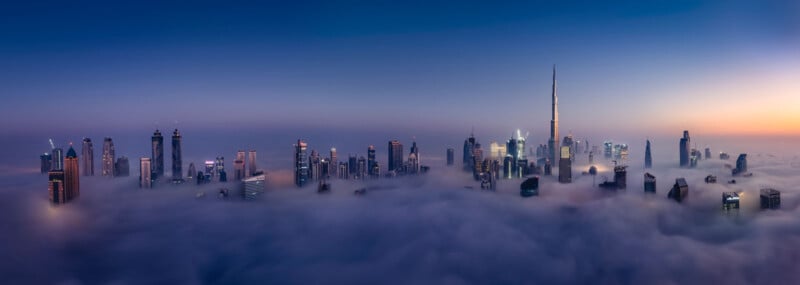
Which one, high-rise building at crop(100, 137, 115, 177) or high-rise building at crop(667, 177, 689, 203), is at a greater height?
high-rise building at crop(100, 137, 115, 177)

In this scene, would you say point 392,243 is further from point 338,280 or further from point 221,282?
point 221,282

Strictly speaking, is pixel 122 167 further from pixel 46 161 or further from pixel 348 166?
pixel 348 166

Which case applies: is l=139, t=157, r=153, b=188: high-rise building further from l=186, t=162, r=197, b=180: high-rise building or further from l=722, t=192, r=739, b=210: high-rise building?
l=722, t=192, r=739, b=210: high-rise building

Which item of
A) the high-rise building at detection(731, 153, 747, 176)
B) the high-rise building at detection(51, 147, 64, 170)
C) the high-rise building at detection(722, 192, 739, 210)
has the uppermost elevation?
the high-rise building at detection(51, 147, 64, 170)

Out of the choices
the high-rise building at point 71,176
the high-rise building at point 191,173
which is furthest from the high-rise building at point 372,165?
the high-rise building at point 71,176

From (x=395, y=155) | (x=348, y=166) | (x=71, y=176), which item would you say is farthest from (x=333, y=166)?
(x=71, y=176)

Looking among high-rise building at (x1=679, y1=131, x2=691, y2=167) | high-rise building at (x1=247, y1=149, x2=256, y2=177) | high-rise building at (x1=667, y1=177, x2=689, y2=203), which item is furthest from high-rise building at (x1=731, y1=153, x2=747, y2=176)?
high-rise building at (x1=247, y1=149, x2=256, y2=177)
